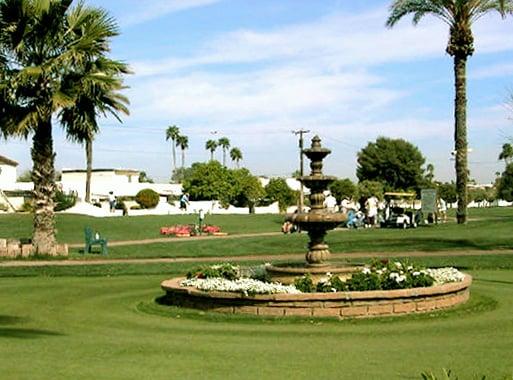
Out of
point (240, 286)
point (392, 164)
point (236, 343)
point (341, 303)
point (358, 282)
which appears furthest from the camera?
point (392, 164)

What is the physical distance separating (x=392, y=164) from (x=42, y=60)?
74737mm

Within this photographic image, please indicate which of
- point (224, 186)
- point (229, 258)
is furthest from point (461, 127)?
point (224, 186)

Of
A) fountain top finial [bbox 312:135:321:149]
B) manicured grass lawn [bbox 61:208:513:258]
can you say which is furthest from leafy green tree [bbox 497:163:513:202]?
fountain top finial [bbox 312:135:321:149]

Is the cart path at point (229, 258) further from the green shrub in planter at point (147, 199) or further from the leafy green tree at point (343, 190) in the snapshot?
the leafy green tree at point (343, 190)

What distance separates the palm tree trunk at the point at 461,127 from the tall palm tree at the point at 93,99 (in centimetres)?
1739

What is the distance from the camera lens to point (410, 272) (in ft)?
41.8

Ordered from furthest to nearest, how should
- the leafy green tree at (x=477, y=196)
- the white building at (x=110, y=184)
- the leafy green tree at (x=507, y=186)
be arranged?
the leafy green tree at (x=477, y=196) < the leafy green tree at (x=507, y=186) < the white building at (x=110, y=184)

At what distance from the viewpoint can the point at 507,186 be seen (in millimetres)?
105438

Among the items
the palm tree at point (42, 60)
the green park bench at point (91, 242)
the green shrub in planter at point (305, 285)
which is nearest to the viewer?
the green shrub in planter at point (305, 285)

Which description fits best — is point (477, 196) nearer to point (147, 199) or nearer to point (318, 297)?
point (147, 199)

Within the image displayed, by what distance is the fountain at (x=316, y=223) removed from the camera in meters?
13.7

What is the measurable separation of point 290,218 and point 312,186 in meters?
0.70

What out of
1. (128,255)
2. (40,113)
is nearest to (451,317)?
(40,113)

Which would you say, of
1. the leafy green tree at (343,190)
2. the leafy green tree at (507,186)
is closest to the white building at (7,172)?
the leafy green tree at (343,190)
